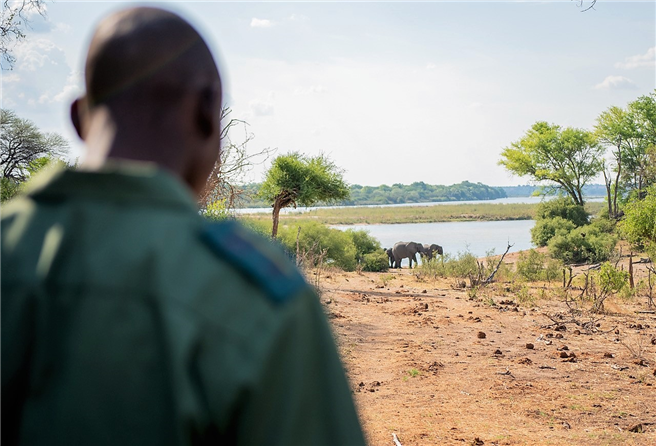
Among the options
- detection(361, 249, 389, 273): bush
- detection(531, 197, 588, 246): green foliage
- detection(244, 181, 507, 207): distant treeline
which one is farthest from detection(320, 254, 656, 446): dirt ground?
detection(244, 181, 507, 207): distant treeline

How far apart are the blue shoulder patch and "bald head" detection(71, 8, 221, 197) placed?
0.16m

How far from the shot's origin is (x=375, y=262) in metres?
26.3

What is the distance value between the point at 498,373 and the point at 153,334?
7.85 m

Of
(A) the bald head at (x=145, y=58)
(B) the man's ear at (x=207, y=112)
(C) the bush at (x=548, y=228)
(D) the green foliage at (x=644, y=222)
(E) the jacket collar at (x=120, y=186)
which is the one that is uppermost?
(A) the bald head at (x=145, y=58)

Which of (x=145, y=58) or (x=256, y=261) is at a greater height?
(x=145, y=58)

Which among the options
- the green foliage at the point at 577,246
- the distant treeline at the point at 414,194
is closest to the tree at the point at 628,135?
the green foliage at the point at 577,246

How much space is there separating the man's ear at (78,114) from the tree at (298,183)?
69.6ft

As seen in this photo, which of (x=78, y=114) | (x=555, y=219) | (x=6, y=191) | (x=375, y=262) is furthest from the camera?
(x=555, y=219)

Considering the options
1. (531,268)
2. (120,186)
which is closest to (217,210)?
(531,268)

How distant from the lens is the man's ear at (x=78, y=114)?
3.39 feet

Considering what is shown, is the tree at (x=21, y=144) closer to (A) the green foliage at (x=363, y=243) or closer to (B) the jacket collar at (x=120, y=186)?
(A) the green foliage at (x=363, y=243)

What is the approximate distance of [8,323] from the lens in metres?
0.78

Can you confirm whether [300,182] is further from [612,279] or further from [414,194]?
[414,194]

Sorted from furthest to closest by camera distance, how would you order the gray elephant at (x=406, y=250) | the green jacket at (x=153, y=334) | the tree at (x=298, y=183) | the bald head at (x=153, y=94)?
the gray elephant at (x=406, y=250), the tree at (x=298, y=183), the bald head at (x=153, y=94), the green jacket at (x=153, y=334)
